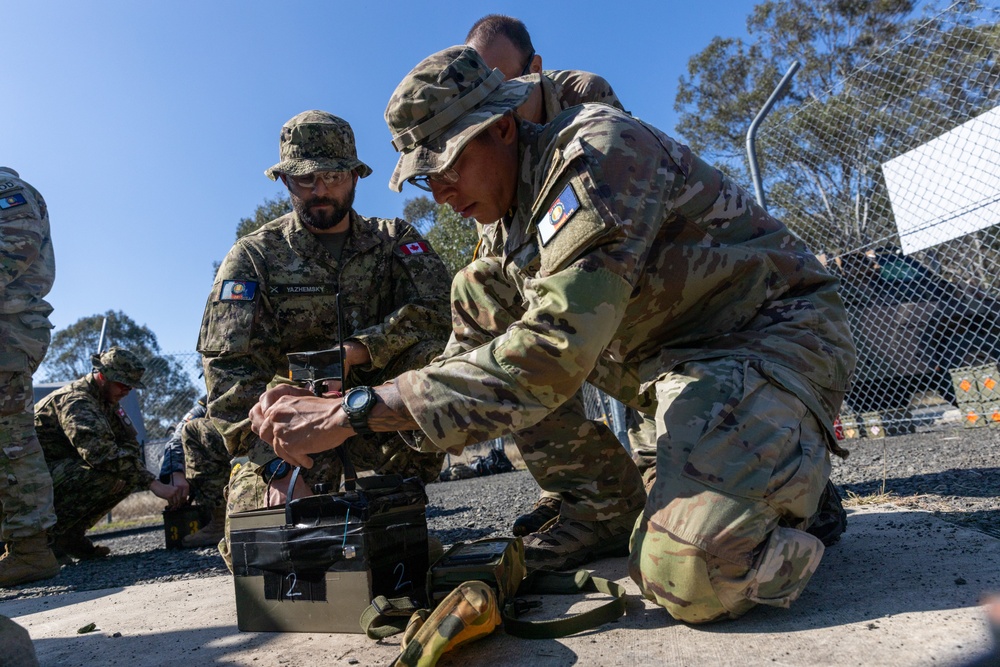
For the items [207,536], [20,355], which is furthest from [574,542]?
[207,536]

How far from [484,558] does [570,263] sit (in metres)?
0.83

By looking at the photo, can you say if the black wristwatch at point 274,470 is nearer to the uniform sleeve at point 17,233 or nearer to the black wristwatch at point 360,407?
the black wristwatch at point 360,407

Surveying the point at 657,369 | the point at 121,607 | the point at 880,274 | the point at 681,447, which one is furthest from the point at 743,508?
the point at 880,274

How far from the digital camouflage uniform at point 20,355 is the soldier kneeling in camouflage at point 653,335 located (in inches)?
110

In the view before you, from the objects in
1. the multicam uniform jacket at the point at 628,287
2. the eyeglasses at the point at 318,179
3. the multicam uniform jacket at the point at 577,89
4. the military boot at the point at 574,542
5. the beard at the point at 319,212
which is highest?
the multicam uniform jacket at the point at 577,89

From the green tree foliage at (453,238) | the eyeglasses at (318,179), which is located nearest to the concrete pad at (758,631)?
the eyeglasses at (318,179)

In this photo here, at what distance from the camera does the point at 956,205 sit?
5.11 m

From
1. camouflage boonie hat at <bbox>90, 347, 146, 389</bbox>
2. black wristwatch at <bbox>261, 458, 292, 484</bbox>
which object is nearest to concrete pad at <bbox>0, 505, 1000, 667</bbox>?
black wristwatch at <bbox>261, 458, 292, 484</bbox>

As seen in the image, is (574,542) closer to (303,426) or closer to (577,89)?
(303,426)

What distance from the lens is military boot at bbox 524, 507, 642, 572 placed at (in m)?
2.37

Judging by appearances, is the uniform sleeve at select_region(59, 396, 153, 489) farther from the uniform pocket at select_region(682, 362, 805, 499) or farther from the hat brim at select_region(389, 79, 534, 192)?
the uniform pocket at select_region(682, 362, 805, 499)

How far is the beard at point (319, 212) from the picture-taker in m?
3.29

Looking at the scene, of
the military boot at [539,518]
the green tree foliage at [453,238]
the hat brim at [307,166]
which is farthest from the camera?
the green tree foliage at [453,238]

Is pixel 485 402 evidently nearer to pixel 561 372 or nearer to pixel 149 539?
pixel 561 372
